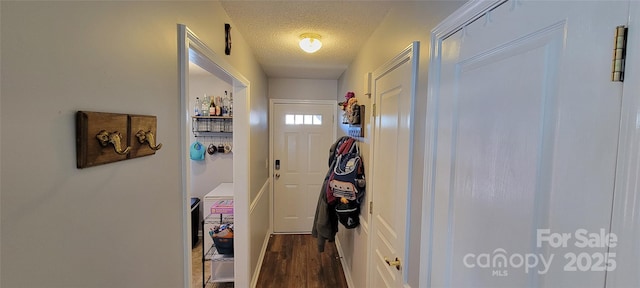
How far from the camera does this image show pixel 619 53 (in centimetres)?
40

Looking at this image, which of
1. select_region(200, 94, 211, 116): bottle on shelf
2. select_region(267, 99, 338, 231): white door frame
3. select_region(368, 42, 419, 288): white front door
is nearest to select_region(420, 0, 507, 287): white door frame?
select_region(368, 42, 419, 288): white front door

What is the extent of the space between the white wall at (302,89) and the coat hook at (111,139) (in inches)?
116

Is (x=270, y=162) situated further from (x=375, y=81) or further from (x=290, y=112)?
(x=375, y=81)

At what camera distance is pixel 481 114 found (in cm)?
69

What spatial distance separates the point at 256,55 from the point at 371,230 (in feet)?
6.40

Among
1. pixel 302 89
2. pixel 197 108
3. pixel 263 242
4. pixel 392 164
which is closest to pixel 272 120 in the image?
pixel 302 89

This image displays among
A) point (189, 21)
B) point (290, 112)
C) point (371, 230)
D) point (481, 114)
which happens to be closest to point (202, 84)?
point (290, 112)

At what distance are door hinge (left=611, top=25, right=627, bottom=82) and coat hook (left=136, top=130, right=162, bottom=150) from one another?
108cm

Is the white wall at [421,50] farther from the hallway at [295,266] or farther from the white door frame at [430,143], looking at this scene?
the hallway at [295,266]

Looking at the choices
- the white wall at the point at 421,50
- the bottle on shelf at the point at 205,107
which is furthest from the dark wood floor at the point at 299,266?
the bottle on shelf at the point at 205,107

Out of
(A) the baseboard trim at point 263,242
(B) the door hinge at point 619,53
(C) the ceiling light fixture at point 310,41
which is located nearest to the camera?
(B) the door hinge at point 619,53

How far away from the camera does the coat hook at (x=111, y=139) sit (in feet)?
1.97

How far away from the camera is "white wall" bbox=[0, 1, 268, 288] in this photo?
1.41ft

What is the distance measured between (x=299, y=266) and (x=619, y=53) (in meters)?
3.02
